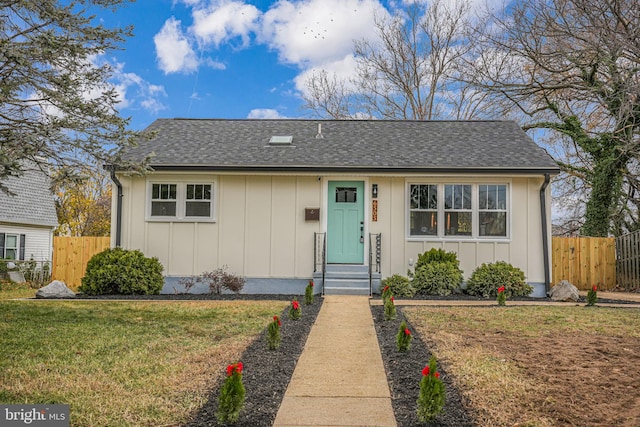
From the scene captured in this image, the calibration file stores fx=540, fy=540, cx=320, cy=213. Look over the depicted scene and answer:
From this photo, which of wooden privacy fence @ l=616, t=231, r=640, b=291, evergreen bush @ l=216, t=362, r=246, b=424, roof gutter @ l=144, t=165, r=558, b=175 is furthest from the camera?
wooden privacy fence @ l=616, t=231, r=640, b=291

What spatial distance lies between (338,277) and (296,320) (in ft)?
→ 13.7

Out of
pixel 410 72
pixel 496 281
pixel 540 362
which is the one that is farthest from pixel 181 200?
pixel 410 72

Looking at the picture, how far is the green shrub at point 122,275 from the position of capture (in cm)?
1166

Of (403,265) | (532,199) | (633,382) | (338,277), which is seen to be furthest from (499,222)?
(633,382)

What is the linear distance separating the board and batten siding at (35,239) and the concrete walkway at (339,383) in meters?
19.5

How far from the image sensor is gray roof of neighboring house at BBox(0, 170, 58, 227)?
73.2ft

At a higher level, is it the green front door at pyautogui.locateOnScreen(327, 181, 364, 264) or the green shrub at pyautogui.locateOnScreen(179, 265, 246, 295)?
the green front door at pyautogui.locateOnScreen(327, 181, 364, 264)

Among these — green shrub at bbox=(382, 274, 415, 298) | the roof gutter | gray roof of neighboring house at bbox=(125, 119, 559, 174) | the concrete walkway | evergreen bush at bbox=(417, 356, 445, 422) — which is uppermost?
gray roof of neighboring house at bbox=(125, 119, 559, 174)

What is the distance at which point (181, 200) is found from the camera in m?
12.8

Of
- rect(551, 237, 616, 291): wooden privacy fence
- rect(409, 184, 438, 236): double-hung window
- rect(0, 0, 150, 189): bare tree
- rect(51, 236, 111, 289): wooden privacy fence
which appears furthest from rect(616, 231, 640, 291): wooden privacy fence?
rect(51, 236, 111, 289): wooden privacy fence

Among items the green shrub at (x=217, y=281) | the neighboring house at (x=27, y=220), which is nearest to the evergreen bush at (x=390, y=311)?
the green shrub at (x=217, y=281)

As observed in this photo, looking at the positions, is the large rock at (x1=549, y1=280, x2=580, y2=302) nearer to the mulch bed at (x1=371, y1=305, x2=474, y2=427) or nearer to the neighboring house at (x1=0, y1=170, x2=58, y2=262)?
the mulch bed at (x1=371, y1=305, x2=474, y2=427)

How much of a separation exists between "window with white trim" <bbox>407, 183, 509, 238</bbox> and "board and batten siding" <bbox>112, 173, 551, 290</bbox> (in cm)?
15

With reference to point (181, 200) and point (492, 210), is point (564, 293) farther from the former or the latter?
point (181, 200)
